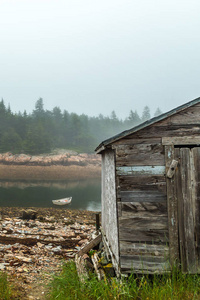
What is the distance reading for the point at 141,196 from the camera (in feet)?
16.5

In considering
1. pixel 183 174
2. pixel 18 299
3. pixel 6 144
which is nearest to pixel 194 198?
pixel 183 174

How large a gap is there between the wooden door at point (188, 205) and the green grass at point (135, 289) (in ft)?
1.10

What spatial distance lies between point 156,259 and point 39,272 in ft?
14.5

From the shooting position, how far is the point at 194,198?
500 cm

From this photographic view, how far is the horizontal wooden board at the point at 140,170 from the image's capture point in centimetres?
504

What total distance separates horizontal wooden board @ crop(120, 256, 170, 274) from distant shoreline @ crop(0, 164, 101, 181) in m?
63.5

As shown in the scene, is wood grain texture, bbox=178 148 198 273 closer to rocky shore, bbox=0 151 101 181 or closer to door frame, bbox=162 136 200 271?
door frame, bbox=162 136 200 271

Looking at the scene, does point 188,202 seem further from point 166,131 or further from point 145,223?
point 166,131

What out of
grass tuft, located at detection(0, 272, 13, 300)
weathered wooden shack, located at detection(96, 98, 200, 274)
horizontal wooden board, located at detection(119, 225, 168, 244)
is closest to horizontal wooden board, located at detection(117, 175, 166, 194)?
weathered wooden shack, located at detection(96, 98, 200, 274)

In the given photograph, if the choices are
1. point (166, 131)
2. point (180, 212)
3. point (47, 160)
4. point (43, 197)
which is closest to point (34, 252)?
point (180, 212)

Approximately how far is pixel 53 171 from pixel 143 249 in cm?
7160

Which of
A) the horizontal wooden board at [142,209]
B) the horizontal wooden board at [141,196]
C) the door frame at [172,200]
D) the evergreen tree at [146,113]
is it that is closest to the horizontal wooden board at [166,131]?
the door frame at [172,200]

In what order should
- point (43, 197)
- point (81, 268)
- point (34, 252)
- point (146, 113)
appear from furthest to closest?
point (146, 113) → point (43, 197) → point (34, 252) → point (81, 268)

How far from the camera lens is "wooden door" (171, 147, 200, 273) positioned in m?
4.89
